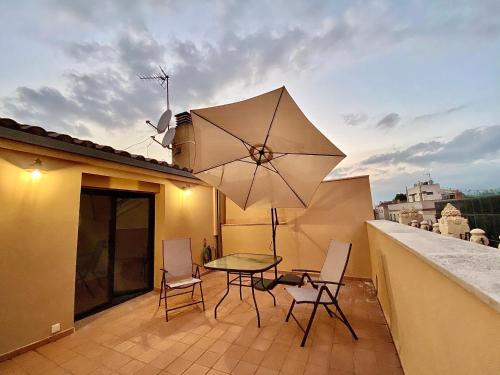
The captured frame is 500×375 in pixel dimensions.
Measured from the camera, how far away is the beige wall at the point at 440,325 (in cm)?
69

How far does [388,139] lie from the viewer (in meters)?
8.55

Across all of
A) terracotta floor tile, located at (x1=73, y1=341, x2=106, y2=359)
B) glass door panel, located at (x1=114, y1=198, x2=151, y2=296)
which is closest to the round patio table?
terracotta floor tile, located at (x1=73, y1=341, x2=106, y2=359)

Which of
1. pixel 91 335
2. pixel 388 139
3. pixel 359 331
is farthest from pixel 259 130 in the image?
pixel 388 139

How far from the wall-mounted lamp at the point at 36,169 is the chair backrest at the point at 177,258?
211 centimetres

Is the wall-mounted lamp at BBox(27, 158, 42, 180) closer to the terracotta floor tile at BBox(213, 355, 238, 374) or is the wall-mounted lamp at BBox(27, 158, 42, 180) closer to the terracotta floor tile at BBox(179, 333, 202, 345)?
the terracotta floor tile at BBox(179, 333, 202, 345)

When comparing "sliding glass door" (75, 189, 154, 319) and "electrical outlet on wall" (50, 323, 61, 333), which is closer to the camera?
"electrical outlet on wall" (50, 323, 61, 333)

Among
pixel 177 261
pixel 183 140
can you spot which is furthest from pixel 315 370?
pixel 183 140

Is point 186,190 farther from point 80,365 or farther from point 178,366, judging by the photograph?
point 178,366

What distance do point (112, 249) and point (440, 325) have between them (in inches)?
185

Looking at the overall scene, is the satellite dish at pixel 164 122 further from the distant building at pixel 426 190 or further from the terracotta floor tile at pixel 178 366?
the distant building at pixel 426 190

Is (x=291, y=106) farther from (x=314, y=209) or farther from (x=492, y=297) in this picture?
(x=314, y=209)

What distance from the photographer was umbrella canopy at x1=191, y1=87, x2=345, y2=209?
2.50 meters

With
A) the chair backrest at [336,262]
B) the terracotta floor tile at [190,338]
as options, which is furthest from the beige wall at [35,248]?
the chair backrest at [336,262]

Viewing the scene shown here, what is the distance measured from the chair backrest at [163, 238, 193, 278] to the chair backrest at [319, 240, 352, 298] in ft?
8.46
